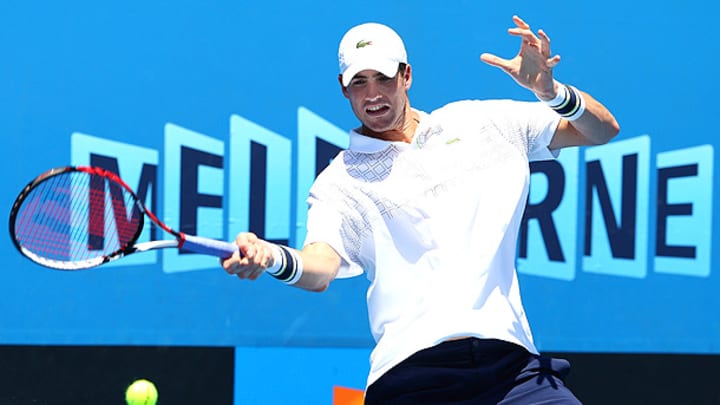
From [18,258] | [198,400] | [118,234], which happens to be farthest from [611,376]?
[18,258]

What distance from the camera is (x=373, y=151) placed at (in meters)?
3.05

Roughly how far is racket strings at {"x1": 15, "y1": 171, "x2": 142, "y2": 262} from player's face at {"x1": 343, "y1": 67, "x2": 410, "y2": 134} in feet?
4.28

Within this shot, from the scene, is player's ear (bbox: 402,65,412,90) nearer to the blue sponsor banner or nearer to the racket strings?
the racket strings

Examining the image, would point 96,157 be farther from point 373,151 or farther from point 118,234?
point 373,151

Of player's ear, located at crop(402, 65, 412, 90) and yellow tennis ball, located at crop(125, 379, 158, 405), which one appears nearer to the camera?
player's ear, located at crop(402, 65, 412, 90)

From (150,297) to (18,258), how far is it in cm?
59

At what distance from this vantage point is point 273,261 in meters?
2.72

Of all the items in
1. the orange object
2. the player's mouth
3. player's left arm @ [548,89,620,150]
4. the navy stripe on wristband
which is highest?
the player's mouth

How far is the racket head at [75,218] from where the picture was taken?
4.11 meters

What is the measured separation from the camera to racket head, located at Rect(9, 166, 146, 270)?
4.11 metres

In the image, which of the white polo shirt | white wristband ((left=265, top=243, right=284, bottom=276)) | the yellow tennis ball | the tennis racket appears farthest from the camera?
the yellow tennis ball

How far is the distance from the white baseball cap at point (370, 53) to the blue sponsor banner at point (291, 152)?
181cm

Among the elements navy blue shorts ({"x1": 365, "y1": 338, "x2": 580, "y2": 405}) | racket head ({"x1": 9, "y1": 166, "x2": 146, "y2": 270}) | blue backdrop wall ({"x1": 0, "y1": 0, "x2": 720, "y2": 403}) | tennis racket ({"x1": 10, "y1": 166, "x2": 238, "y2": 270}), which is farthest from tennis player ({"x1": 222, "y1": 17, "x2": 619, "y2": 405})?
blue backdrop wall ({"x1": 0, "y1": 0, "x2": 720, "y2": 403})

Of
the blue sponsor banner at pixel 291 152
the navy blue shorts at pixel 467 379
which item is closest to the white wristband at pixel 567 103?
the navy blue shorts at pixel 467 379
